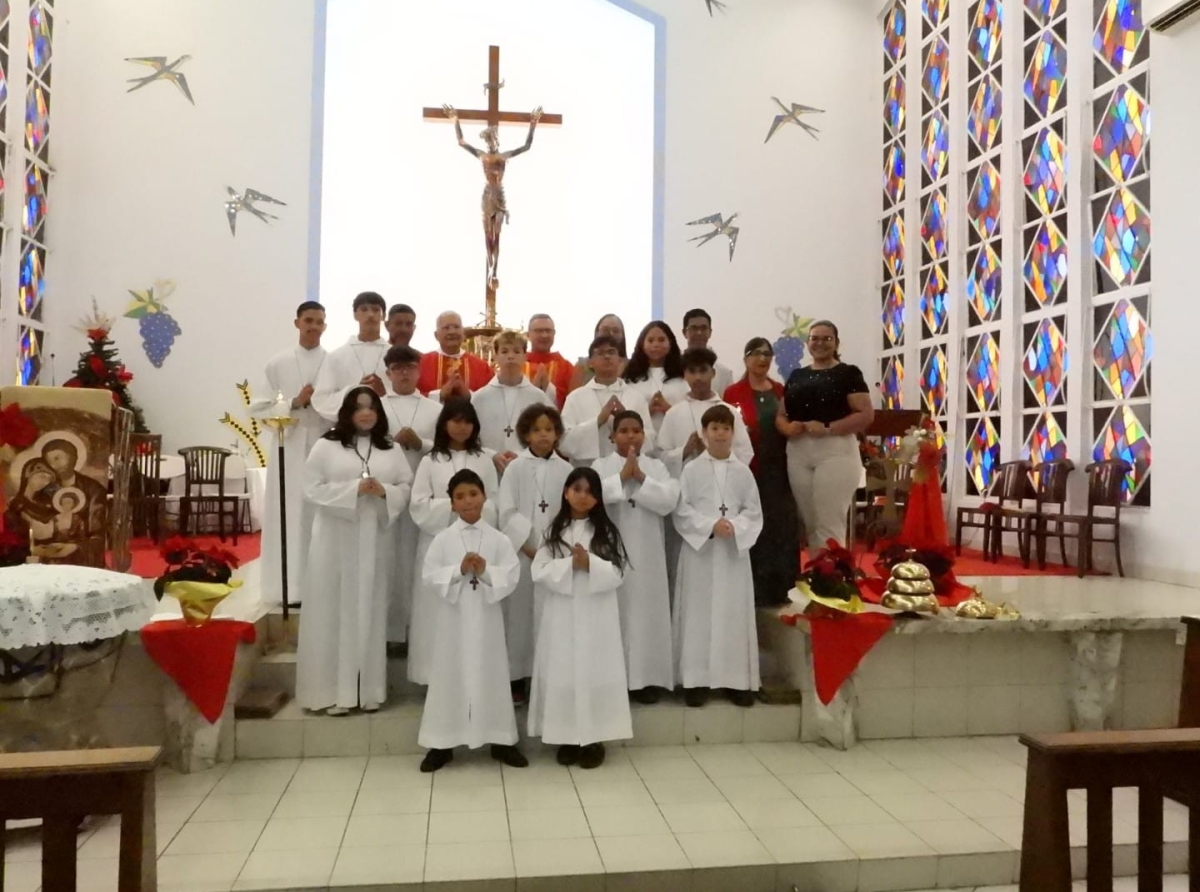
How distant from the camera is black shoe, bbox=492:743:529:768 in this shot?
4246 mm

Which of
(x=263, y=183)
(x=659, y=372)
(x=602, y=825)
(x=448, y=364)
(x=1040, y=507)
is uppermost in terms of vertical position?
Result: (x=263, y=183)

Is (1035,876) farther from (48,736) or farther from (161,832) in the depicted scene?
(48,736)

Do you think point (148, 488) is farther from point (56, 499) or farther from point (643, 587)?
point (643, 587)

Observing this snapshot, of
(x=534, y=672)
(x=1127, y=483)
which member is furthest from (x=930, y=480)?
(x=534, y=672)

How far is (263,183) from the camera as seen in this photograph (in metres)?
11.2

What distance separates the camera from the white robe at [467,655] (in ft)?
13.8

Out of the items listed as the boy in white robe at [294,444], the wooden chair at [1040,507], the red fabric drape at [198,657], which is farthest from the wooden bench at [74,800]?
the wooden chair at [1040,507]

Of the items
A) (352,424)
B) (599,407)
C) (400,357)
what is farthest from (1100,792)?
(400,357)

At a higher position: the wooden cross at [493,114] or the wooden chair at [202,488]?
the wooden cross at [493,114]

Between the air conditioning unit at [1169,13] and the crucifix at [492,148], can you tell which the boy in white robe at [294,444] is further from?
the air conditioning unit at [1169,13]

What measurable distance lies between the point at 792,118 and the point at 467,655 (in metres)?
10.00

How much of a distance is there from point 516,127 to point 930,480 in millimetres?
7822

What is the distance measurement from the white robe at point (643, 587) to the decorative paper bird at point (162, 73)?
907 centimetres

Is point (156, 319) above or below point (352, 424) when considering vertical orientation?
above
